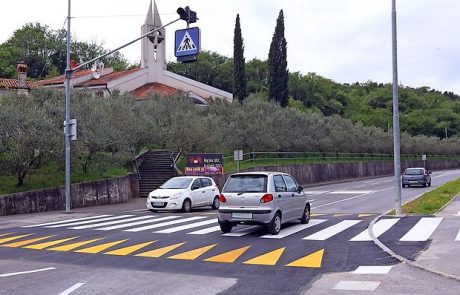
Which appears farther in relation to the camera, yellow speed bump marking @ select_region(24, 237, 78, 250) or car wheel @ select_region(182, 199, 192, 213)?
car wheel @ select_region(182, 199, 192, 213)

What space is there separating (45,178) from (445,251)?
70.4 feet

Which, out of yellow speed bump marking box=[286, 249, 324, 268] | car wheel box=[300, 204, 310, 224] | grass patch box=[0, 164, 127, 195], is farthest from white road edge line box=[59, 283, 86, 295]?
grass patch box=[0, 164, 127, 195]

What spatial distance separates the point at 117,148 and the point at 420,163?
69259 millimetres

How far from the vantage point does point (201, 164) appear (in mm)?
36562

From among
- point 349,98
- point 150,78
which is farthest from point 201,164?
point 349,98

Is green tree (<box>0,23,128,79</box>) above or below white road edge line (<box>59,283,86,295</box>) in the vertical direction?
above

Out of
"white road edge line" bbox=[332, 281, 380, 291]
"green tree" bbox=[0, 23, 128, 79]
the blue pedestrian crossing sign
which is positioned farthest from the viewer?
"green tree" bbox=[0, 23, 128, 79]

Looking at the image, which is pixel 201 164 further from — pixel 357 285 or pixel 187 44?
pixel 357 285

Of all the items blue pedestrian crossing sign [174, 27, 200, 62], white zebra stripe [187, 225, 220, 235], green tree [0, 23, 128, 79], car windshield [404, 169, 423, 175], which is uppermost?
green tree [0, 23, 128, 79]

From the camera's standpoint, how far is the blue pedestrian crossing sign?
19.6 meters

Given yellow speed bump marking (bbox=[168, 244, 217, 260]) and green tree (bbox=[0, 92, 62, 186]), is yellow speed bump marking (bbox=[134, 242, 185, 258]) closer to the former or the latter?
yellow speed bump marking (bbox=[168, 244, 217, 260])

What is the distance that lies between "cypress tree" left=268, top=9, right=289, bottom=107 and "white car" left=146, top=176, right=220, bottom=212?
129ft

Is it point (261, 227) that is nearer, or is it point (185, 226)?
point (261, 227)

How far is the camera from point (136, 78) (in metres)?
64.4
